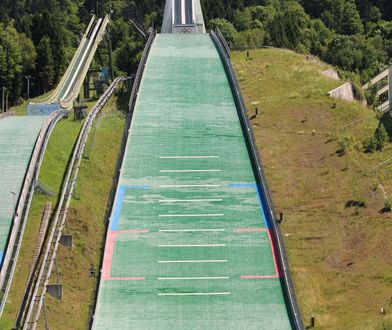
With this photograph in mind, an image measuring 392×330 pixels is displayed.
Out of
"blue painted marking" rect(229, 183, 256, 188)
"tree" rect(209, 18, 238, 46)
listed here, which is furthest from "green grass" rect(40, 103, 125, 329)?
"tree" rect(209, 18, 238, 46)

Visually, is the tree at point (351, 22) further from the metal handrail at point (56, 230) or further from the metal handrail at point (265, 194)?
the metal handrail at point (56, 230)

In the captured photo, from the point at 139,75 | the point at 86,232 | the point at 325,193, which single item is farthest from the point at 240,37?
the point at 86,232

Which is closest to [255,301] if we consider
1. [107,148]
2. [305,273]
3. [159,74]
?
[305,273]

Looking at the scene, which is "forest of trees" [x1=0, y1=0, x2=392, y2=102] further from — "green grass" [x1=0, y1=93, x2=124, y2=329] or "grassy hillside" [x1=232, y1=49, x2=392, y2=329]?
"green grass" [x1=0, y1=93, x2=124, y2=329]

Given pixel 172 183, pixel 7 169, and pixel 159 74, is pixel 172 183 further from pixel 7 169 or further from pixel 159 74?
pixel 159 74

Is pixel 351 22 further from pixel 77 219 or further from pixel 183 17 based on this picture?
pixel 77 219

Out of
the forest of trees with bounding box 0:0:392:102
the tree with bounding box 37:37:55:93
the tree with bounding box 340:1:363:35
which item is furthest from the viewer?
the tree with bounding box 340:1:363:35

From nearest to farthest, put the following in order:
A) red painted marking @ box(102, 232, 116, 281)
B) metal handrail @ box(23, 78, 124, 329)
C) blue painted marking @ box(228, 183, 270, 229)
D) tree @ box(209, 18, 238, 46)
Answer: metal handrail @ box(23, 78, 124, 329), red painted marking @ box(102, 232, 116, 281), blue painted marking @ box(228, 183, 270, 229), tree @ box(209, 18, 238, 46)

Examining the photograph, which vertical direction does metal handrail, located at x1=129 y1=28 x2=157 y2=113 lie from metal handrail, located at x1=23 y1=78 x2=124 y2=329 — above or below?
above
